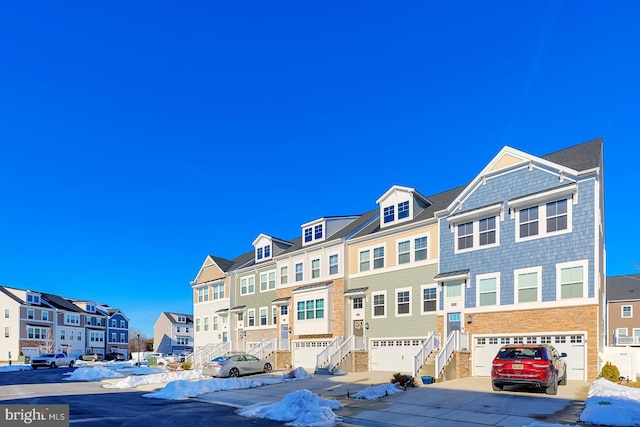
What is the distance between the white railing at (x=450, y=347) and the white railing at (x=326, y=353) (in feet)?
26.7

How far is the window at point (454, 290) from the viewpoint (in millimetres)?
23766

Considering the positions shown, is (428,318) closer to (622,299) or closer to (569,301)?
(569,301)

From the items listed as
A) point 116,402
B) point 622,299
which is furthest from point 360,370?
point 622,299

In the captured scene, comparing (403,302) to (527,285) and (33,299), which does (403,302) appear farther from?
(33,299)

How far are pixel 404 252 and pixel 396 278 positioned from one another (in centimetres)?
164

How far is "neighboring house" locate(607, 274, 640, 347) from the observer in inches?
1975

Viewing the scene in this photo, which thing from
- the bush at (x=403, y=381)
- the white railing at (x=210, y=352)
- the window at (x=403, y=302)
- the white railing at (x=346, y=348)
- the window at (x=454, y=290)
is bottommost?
the white railing at (x=210, y=352)

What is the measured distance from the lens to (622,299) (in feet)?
170

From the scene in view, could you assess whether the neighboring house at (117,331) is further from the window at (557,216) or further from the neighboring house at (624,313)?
the window at (557,216)

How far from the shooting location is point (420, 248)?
2641 centimetres

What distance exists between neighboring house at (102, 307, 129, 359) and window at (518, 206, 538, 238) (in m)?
81.3

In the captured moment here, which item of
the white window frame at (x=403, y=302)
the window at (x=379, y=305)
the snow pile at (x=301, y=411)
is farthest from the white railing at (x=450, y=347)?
the snow pile at (x=301, y=411)

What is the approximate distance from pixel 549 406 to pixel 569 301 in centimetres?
686

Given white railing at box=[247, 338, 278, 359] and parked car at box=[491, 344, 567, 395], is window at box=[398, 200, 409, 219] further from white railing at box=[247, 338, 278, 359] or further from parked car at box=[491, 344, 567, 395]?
white railing at box=[247, 338, 278, 359]
